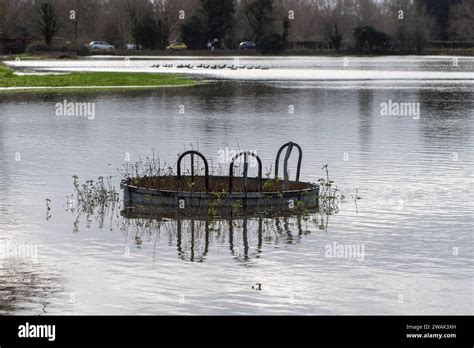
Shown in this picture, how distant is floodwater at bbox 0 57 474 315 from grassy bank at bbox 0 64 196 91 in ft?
90.7

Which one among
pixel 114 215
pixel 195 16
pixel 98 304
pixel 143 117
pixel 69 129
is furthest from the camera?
pixel 195 16

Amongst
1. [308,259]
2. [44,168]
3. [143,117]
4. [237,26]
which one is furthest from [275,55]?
[308,259]

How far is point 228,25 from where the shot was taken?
154 m

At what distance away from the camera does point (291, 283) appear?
1538 cm

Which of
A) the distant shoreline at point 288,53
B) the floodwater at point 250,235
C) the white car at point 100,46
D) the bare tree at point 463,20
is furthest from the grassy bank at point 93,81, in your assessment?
the bare tree at point 463,20

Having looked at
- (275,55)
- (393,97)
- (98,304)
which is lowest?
(98,304)

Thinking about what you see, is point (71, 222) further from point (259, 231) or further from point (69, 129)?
point (69, 129)

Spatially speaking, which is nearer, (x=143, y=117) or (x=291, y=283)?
(x=291, y=283)

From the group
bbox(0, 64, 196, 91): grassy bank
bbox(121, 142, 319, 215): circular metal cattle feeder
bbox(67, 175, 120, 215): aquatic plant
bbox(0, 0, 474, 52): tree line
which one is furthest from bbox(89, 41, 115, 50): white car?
bbox(121, 142, 319, 215): circular metal cattle feeder

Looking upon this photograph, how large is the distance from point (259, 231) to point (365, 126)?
2085cm

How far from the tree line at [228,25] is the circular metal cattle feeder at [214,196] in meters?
110

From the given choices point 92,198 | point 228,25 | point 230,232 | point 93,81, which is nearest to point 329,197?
point 230,232

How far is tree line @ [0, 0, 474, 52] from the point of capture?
6014 inches

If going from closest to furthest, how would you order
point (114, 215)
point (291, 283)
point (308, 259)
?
point (291, 283)
point (308, 259)
point (114, 215)
